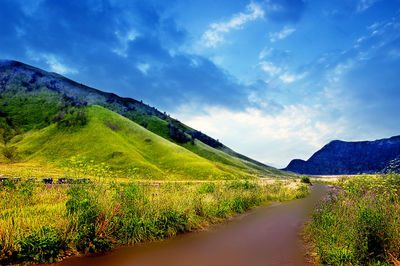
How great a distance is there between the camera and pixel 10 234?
6406 mm

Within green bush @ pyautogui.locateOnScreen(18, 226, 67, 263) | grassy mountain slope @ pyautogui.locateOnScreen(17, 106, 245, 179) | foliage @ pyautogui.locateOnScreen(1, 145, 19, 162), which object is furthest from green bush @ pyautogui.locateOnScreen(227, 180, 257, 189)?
foliage @ pyautogui.locateOnScreen(1, 145, 19, 162)

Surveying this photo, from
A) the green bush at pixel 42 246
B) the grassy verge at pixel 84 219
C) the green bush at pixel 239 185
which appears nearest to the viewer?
the green bush at pixel 42 246

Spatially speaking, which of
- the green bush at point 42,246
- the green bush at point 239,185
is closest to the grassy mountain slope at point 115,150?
the green bush at point 239,185

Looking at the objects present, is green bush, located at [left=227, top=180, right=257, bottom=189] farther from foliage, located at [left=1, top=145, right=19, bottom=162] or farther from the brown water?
foliage, located at [left=1, top=145, right=19, bottom=162]

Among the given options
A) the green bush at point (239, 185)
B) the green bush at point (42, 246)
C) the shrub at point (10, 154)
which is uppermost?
the green bush at point (239, 185)

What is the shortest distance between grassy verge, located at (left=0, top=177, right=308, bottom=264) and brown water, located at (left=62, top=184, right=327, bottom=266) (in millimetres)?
522

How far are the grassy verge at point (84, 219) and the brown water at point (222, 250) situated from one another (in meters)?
0.52

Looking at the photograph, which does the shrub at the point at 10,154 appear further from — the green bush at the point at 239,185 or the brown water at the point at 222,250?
the brown water at the point at 222,250

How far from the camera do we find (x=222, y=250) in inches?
327

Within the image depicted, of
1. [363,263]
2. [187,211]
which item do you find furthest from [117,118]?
[363,263]

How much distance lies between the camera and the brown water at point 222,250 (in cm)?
713

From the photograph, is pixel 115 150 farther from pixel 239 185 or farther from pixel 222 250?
pixel 222 250

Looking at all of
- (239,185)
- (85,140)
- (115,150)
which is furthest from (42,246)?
(85,140)

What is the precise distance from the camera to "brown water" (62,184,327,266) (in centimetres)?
713
